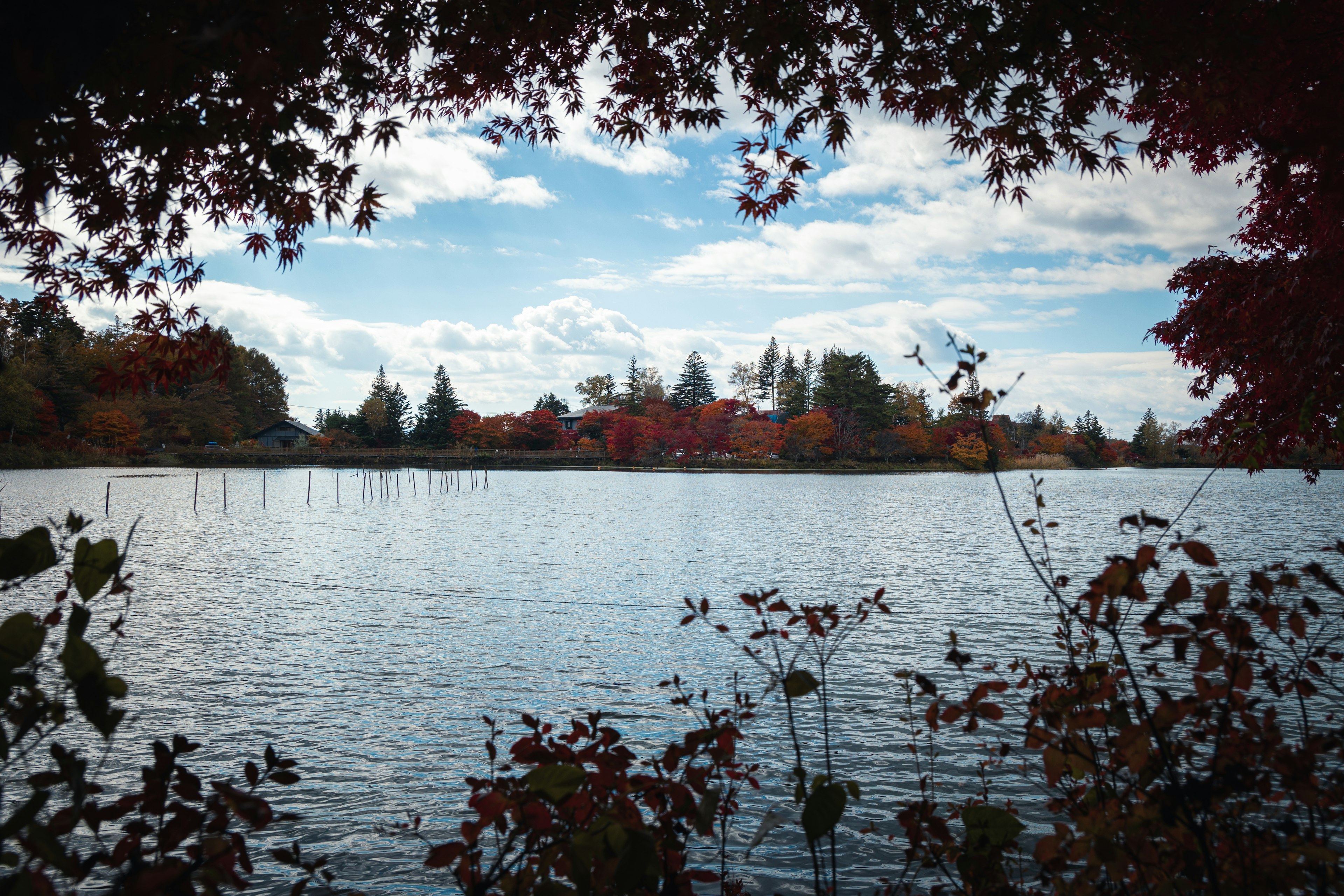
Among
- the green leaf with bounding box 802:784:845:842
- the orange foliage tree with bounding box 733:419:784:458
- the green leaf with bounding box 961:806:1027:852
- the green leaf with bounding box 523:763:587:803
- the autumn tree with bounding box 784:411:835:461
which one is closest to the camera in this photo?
the green leaf with bounding box 523:763:587:803

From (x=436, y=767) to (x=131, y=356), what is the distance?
3.87 meters

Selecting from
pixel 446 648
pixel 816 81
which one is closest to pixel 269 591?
pixel 446 648

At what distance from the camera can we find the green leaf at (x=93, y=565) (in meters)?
2.04

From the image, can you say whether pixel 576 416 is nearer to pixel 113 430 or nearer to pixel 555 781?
pixel 113 430

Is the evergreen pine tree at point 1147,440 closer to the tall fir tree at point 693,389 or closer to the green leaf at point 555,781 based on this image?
the tall fir tree at point 693,389

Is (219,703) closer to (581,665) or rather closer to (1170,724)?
(581,665)

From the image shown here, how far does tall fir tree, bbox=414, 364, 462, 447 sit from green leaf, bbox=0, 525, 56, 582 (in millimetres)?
90766

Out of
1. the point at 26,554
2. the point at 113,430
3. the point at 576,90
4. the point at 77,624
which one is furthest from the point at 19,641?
the point at 113,430

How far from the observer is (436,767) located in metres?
6.24

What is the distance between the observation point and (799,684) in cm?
254

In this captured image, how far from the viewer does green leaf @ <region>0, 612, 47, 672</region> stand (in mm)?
1770

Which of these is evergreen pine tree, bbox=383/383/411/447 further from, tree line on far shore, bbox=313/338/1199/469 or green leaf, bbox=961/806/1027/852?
green leaf, bbox=961/806/1027/852

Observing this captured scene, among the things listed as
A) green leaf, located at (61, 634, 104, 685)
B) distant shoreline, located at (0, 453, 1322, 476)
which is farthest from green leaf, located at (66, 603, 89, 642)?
distant shoreline, located at (0, 453, 1322, 476)

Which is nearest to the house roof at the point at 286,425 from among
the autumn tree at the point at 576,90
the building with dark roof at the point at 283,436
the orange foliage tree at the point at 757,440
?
the building with dark roof at the point at 283,436
